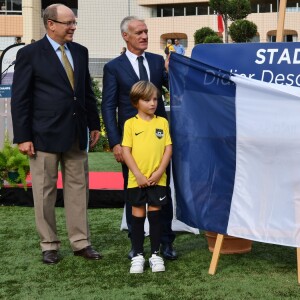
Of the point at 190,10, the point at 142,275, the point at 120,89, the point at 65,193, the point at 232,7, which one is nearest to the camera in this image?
the point at 142,275

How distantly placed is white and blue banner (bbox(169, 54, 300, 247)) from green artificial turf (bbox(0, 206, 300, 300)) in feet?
0.93

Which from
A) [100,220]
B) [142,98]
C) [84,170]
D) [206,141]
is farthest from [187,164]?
[100,220]

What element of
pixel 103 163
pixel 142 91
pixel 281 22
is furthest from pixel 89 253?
pixel 103 163

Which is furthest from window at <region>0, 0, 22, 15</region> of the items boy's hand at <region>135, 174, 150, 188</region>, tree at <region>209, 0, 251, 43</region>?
boy's hand at <region>135, 174, 150, 188</region>

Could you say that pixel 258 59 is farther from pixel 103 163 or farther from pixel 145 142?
pixel 103 163

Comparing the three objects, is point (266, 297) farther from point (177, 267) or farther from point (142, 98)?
point (142, 98)

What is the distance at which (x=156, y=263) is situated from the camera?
434cm

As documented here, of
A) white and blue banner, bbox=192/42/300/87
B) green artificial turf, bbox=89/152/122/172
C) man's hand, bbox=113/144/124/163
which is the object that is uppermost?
white and blue banner, bbox=192/42/300/87

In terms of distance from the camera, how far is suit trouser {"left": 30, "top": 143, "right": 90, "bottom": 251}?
466 cm

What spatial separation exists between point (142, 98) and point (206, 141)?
463mm

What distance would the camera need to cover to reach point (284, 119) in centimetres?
395

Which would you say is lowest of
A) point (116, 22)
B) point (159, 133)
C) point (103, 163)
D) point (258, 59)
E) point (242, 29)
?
point (103, 163)

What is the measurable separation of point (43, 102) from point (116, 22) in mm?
38382

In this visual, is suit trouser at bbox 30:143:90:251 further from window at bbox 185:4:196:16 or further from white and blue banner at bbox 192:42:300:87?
window at bbox 185:4:196:16
